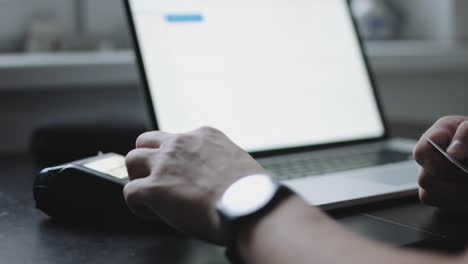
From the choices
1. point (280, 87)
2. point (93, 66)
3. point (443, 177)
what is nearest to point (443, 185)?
point (443, 177)

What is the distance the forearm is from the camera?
460 mm

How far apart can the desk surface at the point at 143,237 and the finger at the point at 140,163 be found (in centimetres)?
7

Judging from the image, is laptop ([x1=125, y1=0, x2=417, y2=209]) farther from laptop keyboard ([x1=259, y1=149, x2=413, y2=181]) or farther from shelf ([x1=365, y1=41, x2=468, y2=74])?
shelf ([x1=365, y1=41, x2=468, y2=74])

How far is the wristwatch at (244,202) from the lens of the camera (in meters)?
0.51

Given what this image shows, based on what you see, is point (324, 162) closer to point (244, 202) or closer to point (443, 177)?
point (443, 177)

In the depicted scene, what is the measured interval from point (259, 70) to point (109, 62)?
1.52 ft

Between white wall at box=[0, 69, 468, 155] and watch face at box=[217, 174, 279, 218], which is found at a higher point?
watch face at box=[217, 174, 279, 218]

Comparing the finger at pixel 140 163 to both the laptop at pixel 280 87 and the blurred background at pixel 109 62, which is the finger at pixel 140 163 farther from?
the blurred background at pixel 109 62

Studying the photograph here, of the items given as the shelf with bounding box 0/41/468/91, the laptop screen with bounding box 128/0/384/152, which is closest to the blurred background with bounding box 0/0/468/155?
the shelf with bounding box 0/41/468/91

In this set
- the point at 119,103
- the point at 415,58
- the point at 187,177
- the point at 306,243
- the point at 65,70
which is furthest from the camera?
the point at 415,58

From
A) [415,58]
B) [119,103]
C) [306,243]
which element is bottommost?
[415,58]

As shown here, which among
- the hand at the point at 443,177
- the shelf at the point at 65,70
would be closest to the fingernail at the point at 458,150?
the hand at the point at 443,177

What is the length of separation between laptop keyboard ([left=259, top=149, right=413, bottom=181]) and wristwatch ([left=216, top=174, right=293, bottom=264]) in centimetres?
29

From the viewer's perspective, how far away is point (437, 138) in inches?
29.4
